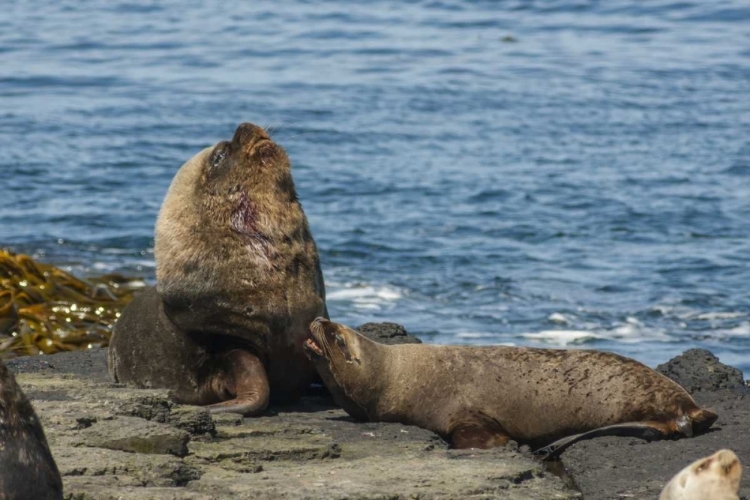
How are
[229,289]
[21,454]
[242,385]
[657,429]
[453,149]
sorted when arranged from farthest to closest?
[453,149], [229,289], [242,385], [657,429], [21,454]

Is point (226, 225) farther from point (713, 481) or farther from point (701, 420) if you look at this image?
point (713, 481)

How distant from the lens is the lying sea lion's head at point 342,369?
22.7 ft

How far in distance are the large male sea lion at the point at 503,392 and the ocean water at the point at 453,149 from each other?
1.57m

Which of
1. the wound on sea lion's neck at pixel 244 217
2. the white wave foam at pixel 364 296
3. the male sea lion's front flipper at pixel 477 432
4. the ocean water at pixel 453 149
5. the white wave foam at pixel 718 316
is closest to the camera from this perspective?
the male sea lion's front flipper at pixel 477 432

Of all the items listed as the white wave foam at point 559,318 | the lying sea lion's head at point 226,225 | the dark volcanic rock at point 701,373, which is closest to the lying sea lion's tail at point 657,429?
the dark volcanic rock at point 701,373

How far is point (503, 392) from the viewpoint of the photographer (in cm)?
680

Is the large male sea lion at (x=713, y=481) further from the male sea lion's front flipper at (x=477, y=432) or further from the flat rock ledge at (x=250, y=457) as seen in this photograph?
the male sea lion's front flipper at (x=477, y=432)

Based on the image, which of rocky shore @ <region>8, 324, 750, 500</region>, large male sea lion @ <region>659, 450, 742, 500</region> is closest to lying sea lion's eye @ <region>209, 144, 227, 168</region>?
rocky shore @ <region>8, 324, 750, 500</region>

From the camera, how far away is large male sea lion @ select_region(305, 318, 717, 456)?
6635 millimetres

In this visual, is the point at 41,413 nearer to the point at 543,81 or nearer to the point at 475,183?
the point at 475,183

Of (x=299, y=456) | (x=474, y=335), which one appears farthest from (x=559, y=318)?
(x=299, y=456)

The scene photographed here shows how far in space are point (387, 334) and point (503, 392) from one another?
176 cm

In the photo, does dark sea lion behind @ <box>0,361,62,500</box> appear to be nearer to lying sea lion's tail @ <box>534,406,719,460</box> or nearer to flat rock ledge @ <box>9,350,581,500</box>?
flat rock ledge @ <box>9,350,581,500</box>

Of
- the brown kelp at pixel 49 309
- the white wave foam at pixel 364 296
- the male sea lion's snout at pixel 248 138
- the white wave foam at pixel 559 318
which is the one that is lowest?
the white wave foam at pixel 559 318
